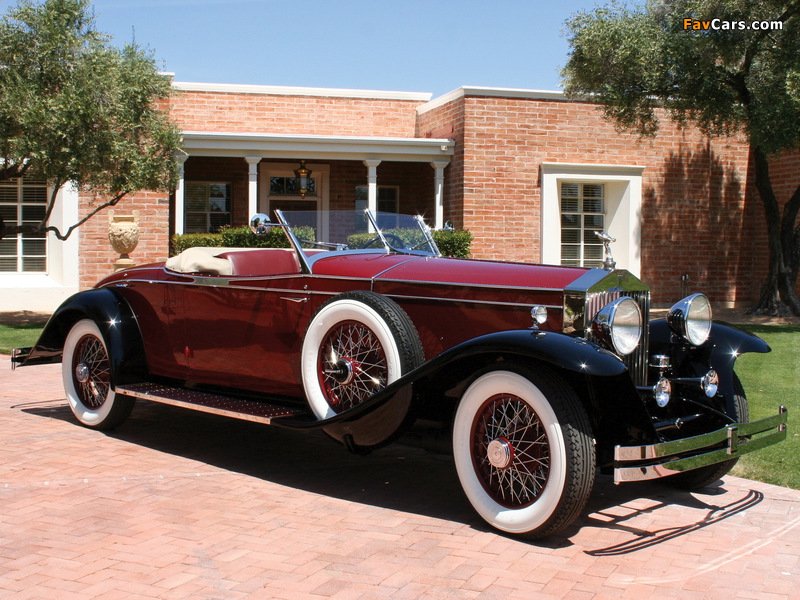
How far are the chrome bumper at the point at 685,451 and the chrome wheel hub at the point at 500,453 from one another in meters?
0.47

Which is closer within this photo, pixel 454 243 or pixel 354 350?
pixel 354 350

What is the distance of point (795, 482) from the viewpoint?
16.2 feet

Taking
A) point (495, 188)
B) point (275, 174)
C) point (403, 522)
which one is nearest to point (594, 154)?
point (495, 188)

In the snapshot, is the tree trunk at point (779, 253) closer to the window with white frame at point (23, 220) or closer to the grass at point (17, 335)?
the grass at point (17, 335)

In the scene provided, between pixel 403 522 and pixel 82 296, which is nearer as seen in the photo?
pixel 403 522

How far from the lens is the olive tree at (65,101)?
1162cm

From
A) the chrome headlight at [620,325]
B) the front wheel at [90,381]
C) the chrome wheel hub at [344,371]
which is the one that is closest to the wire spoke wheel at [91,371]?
the front wheel at [90,381]

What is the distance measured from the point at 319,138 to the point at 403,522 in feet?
42.4

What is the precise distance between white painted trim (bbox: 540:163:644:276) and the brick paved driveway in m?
11.4

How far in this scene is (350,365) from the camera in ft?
15.2

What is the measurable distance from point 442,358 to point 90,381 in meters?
3.28

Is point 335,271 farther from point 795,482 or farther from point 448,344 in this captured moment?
point 795,482

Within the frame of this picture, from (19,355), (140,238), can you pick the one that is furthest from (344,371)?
(140,238)

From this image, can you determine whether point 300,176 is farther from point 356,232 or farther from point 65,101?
point 356,232
